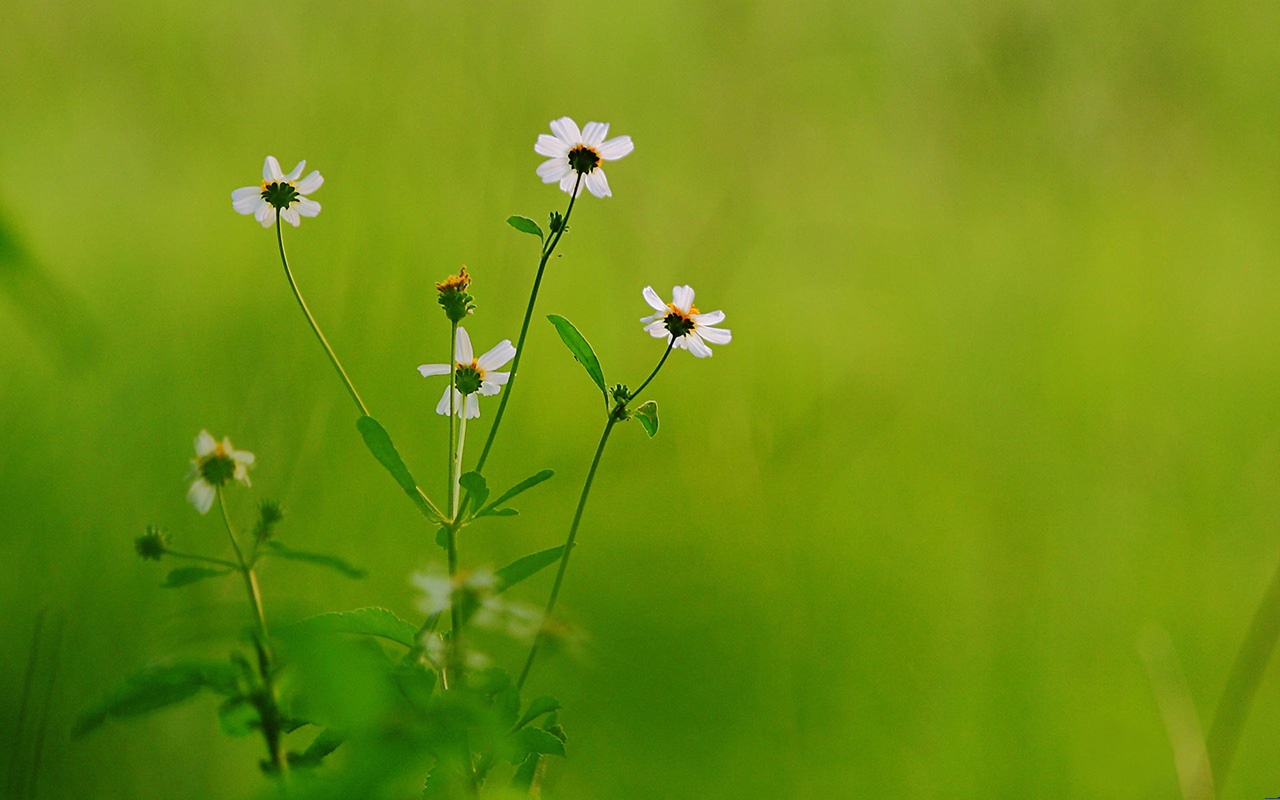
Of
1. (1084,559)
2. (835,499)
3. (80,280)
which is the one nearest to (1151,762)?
(1084,559)

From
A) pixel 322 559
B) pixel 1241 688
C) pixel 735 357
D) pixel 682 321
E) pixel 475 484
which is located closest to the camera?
pixel 322 559

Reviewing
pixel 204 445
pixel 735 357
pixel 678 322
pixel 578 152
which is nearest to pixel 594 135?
pixel 578 152

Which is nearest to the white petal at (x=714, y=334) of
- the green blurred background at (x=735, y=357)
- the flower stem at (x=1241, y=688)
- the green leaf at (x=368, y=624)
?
the green leaf at (x=368, y=624)

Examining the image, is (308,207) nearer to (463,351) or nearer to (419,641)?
(463,351)

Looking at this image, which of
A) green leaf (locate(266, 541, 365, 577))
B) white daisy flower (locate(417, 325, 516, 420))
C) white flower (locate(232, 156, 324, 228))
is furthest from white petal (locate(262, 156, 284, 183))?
green leaf (locate(266, 541, 365, 577))

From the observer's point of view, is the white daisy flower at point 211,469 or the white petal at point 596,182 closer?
the white daisy flower at point 211,469

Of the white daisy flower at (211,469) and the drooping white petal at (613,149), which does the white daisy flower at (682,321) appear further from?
the white daisy flower at (211,469)
